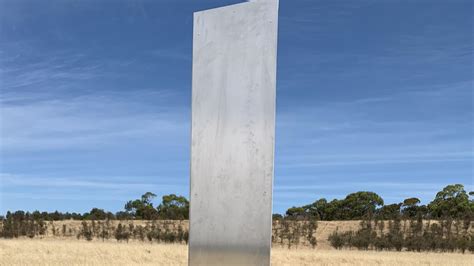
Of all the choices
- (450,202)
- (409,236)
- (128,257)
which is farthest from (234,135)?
(450,202)

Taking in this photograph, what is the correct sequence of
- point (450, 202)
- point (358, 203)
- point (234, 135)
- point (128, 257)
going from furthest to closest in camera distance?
point (358, 203) → point (450, 202) → point (128, 257) → point (234, 135)

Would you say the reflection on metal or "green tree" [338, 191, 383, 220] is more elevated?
the reflection on metal

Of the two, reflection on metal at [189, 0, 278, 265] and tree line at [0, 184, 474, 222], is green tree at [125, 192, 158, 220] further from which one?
reflection on metal at [189, 0, 278, 265]

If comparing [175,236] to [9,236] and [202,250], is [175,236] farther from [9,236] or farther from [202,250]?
[202,250]

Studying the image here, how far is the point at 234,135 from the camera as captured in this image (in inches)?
170

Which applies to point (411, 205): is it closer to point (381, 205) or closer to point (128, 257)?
point (381, 205)

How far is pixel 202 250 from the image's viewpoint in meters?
4.40

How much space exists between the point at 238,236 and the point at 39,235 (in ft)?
74.4

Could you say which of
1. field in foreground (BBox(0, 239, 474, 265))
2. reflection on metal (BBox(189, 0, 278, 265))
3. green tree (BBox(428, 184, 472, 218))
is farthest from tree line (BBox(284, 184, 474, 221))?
reflection on metal (BBox(189, 0, 278, 265))

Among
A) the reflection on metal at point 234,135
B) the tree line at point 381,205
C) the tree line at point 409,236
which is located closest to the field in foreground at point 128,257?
the tree line at point 409,236

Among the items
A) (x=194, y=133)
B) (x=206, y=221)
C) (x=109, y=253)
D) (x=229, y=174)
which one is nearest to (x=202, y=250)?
(x=206, y=221)

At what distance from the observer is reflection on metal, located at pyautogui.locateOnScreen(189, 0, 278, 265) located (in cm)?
421

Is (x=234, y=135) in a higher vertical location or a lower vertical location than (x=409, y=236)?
higher

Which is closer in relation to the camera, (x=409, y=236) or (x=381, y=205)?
(x=409, y=236)
